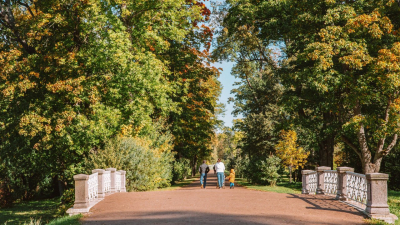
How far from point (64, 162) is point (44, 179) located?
10.5 meters

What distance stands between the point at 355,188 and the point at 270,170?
1806cm

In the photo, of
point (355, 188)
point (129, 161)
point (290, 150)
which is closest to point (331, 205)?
point (355, 188)

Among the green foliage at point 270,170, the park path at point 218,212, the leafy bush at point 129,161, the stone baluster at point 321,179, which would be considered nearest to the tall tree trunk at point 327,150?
the green foliage at point 270,170

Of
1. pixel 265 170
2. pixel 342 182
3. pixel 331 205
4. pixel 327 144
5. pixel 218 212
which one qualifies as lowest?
pixel 265 170

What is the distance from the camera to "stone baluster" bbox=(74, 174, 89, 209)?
35.8 feet

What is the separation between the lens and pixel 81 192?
1098cm

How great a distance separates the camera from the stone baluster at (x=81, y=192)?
10898 mm

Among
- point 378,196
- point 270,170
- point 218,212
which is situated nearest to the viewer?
point 378,196

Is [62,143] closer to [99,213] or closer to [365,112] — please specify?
[99,213]

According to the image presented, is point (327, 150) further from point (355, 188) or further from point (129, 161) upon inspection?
point (355, 188)

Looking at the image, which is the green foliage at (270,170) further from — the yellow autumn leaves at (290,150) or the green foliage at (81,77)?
the green foliage at (81,77)

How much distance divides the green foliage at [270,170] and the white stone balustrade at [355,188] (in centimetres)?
1270

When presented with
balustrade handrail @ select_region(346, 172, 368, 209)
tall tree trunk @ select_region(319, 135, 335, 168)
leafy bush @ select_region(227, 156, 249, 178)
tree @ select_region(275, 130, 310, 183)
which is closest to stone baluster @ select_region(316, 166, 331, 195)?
balustrade handrail @ select_region(346, 172, 368, 209)

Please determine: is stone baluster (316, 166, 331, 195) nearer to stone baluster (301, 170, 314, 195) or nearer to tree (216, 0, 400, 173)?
stone baluster (301, 170, 314, 195)
